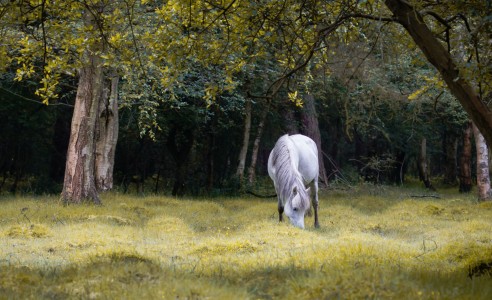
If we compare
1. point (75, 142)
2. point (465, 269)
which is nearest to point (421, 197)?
point (75, 142)

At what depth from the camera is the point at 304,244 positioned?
11008mm

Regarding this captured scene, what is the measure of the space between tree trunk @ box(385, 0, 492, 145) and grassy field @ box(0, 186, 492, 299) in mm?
2022

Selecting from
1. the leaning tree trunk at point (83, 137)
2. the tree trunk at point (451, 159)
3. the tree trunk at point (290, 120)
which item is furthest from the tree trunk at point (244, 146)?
the tree trunk at point (451, 159)

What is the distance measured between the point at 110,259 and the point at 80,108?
34.3 ft

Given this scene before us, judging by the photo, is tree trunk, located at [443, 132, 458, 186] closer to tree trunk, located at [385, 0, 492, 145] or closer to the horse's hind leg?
the horse's hind leg

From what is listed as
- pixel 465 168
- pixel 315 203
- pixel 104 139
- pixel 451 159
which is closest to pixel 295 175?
pixel 315 203

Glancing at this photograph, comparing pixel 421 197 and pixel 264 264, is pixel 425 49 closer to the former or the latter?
pixel 264 264

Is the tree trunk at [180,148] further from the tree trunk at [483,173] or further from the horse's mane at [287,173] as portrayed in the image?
the tree trunk at [483,173]

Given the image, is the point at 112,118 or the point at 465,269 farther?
the point at 112,118

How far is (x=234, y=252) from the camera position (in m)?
10.2

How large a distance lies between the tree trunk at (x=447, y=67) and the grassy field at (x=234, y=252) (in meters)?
2.02

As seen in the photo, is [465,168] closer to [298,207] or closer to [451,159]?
[451,159]

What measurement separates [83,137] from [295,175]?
6864 millimetres

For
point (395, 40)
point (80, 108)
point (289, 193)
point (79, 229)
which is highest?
point (395, 40)
